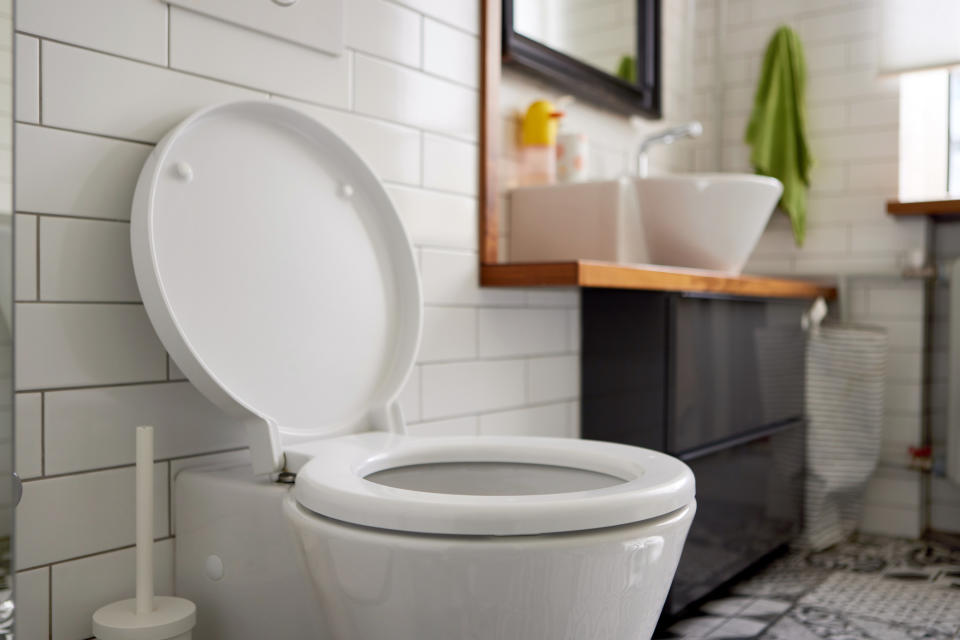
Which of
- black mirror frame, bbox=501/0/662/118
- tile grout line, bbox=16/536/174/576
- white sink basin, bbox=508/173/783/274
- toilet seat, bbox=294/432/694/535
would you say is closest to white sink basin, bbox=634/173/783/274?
white sink basin, bbox=508/173/783/274

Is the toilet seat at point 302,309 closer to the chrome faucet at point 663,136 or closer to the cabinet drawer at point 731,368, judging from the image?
the cabinet drawer at point 731,368

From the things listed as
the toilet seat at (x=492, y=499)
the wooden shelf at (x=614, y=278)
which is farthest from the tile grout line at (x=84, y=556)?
the wooden shelf at (x=614, y=278)

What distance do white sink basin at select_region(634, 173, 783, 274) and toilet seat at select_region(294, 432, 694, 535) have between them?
78 cm

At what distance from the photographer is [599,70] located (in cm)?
201

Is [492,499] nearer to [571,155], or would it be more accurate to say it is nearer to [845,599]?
[571,155]

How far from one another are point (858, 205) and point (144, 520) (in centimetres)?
205

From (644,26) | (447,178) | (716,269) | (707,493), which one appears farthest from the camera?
(644,26)

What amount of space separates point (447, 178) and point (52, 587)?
2.97 feet

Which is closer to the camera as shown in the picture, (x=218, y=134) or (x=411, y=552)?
(x=411, y=552)

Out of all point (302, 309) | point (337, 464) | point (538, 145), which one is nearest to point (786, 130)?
point (538, 145)

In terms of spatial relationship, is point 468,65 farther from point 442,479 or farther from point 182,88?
point 442,479

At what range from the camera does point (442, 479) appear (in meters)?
1.07

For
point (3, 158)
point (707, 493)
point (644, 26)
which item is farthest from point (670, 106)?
point (3, 158)

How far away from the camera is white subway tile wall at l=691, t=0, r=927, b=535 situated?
230cm
